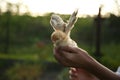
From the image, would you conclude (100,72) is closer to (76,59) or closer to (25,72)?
(76,59)

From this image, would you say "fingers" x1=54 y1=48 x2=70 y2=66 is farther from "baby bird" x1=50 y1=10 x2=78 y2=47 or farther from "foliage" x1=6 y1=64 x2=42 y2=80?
"foliage" x1=6 y1=64 x2=42 y2=80

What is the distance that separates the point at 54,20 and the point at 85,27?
11581 millimetres

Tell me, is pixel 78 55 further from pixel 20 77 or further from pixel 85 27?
pixel 85 27

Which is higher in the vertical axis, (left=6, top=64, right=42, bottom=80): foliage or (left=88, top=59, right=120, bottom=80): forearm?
(left=88, top=59, right=120, bottom=80): forearm

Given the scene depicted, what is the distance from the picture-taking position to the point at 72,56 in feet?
5.05

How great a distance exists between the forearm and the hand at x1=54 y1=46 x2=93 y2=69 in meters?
0.02

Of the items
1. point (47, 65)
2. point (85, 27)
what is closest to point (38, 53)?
point (47, 65)

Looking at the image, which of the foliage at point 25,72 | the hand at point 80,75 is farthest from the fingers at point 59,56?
the foliage at point 25,72

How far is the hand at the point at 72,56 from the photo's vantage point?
1.53m

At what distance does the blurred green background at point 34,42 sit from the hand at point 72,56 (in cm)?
680

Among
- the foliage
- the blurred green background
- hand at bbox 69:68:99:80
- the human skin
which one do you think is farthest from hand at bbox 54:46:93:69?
the foliage

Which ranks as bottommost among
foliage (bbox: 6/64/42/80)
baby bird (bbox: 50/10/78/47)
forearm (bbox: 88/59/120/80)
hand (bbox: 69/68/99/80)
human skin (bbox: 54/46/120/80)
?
foliage (bbox: 6/64/42/80)

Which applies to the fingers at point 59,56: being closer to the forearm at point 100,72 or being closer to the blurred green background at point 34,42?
the forearm at point 100,72

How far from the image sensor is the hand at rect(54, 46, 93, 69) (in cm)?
153
